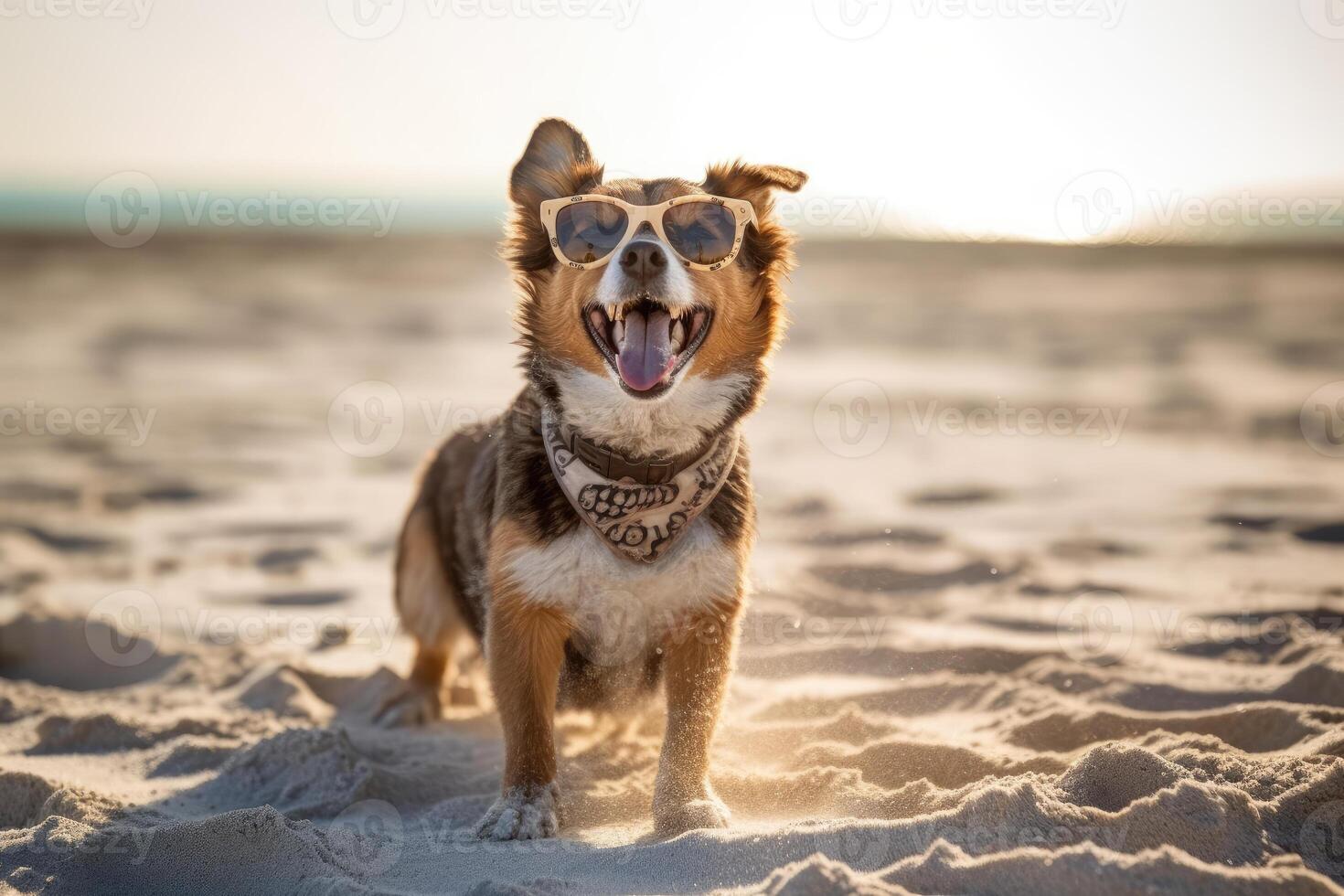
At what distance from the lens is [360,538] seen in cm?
706

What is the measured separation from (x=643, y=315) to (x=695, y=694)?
119 cm

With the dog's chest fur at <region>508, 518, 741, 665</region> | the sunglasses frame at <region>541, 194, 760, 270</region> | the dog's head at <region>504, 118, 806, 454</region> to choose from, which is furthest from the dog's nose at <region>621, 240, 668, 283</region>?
the dog's chest fur at <region>508, 518, 741, 665</region>

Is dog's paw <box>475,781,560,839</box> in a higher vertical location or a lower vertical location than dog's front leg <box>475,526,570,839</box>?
lower

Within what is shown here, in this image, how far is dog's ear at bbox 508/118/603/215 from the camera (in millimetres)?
4129

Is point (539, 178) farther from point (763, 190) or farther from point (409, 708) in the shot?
point (409, 708)

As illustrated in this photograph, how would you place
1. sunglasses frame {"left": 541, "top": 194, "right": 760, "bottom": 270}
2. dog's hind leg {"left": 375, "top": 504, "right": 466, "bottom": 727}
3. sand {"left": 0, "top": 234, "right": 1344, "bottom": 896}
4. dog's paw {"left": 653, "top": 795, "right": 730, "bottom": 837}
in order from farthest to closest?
dog's hind leg {"left": 375, "top": 504, "right": 466, "bottom": 727} < sunglasses frame {"left": 541, "top": 194, "right": 760, "bottom": 270} < dog's paw {"left": 653, "top": 795, "right": 730, "bottom": 837} < sand {"left": 0, "top": 234, "right": 1344, "bottom": 896}

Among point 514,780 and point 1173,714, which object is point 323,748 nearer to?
point 514,780

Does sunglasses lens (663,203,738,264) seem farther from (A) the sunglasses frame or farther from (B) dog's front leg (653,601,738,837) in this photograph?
(B) dog's front leg (653,601,738,837)

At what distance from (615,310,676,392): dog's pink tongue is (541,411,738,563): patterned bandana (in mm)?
305

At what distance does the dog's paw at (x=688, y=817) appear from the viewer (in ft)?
11.4

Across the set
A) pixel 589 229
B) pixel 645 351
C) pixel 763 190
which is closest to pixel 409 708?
pixel 645 351

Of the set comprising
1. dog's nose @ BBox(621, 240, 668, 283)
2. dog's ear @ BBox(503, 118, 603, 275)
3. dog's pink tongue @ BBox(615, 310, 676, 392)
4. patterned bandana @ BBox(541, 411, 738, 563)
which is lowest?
patterned bandana @ BBox(541, 411, 738, 563)

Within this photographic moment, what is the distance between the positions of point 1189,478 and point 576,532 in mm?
5432

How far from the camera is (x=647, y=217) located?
12.3 feet
